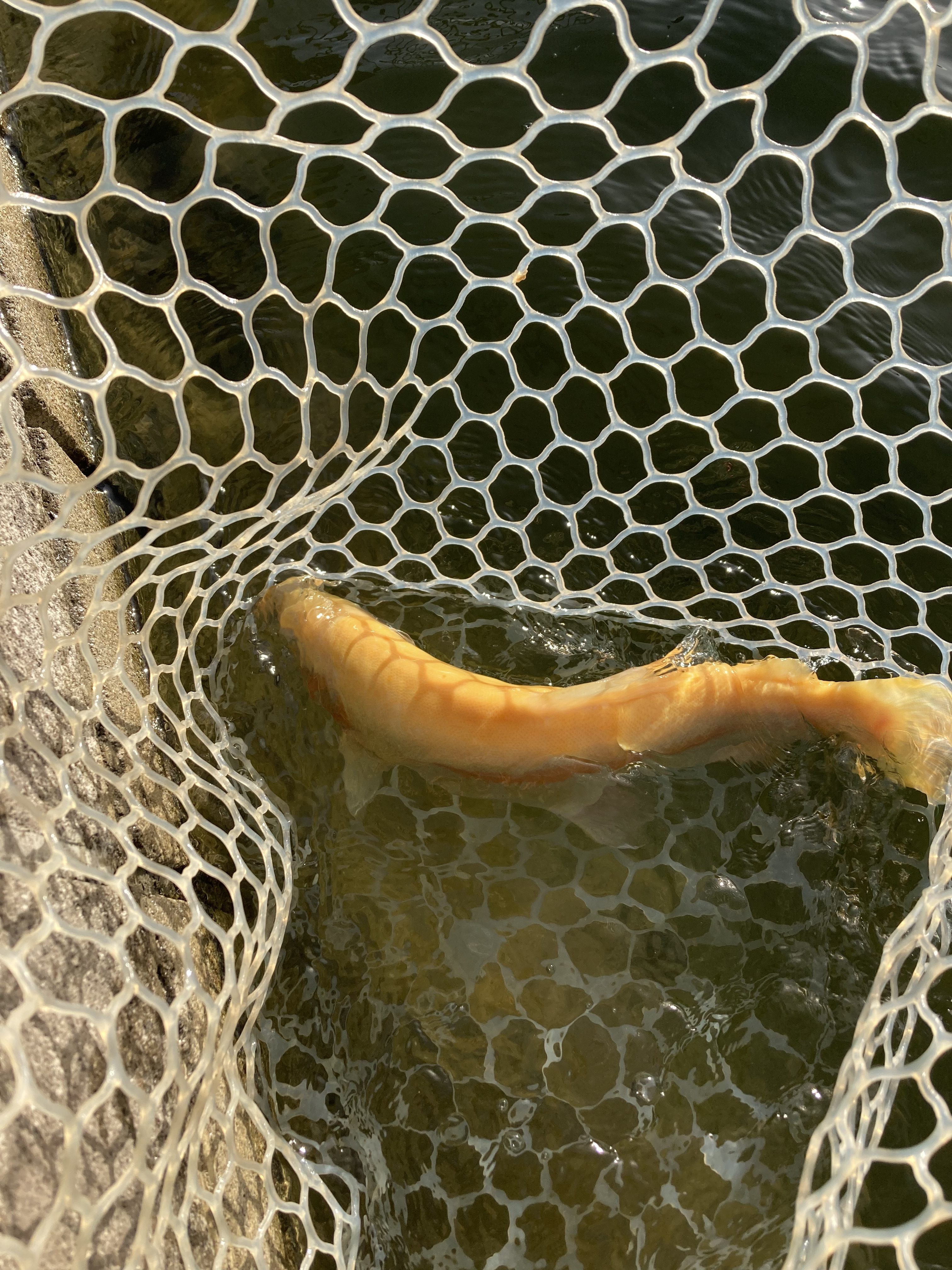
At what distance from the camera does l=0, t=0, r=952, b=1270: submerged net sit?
195cm

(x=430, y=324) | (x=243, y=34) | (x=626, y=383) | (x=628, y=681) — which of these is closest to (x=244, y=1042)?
(x=628, y=681)

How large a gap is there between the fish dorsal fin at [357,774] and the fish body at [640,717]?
0.12 meters

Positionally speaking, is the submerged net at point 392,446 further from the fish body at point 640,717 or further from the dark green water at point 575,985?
the fish body at point 640,717

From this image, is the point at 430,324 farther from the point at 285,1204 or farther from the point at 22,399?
the point at 285,1204

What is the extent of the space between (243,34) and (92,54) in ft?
2.01

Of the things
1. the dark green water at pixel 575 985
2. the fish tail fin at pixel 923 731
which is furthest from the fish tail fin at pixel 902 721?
the dark green water at pixel 575 985

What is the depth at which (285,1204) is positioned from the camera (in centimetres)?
201

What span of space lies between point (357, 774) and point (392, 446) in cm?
101

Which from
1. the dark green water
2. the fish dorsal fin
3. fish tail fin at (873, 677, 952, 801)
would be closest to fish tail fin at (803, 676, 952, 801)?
fish tail fin at (873, 677, 952, 801)

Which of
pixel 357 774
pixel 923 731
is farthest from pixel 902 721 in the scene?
pixel 357 774

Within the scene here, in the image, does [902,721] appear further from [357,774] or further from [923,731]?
[357,774]

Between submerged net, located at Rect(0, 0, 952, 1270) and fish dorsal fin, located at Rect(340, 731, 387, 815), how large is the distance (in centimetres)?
21

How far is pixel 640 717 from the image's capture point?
2447 mm

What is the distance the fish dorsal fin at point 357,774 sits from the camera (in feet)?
8.98
